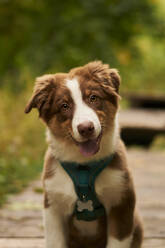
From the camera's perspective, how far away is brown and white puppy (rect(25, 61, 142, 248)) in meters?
3.08

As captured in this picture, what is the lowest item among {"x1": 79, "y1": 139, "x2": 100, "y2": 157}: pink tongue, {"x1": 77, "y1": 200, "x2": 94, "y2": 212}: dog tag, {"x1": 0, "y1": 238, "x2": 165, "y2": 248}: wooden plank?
{"x1": 0, "y1": 238, "x2": 165, "y2": 248}: wooden plank

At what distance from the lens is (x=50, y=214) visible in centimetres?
323

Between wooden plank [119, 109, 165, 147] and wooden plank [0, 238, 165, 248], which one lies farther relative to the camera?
wooden plank [119, 109, 165, 147]

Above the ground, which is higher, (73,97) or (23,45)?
(23,45)

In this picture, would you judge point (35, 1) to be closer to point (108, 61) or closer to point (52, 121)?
point (108, 61)

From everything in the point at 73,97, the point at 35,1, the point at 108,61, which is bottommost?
the point at 73,97

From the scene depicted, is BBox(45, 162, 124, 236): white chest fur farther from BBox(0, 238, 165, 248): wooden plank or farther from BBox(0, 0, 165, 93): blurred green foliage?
BBox(0, 0, 165, 93): blurred green foliage

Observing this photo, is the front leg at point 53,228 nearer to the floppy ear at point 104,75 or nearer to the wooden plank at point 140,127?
the floppy ear at point 104,75

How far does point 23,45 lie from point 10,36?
43 cm

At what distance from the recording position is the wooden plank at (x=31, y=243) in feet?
12.4

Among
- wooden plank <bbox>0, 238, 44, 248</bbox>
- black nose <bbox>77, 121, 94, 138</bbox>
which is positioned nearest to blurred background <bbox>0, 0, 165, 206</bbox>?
wooden plank <bbox>0, 238, 44, 248</bbox>

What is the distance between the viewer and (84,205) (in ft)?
10.6

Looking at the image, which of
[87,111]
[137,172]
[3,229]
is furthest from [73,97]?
[137,172]

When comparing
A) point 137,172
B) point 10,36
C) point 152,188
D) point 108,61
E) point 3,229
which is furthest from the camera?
point 10,36
